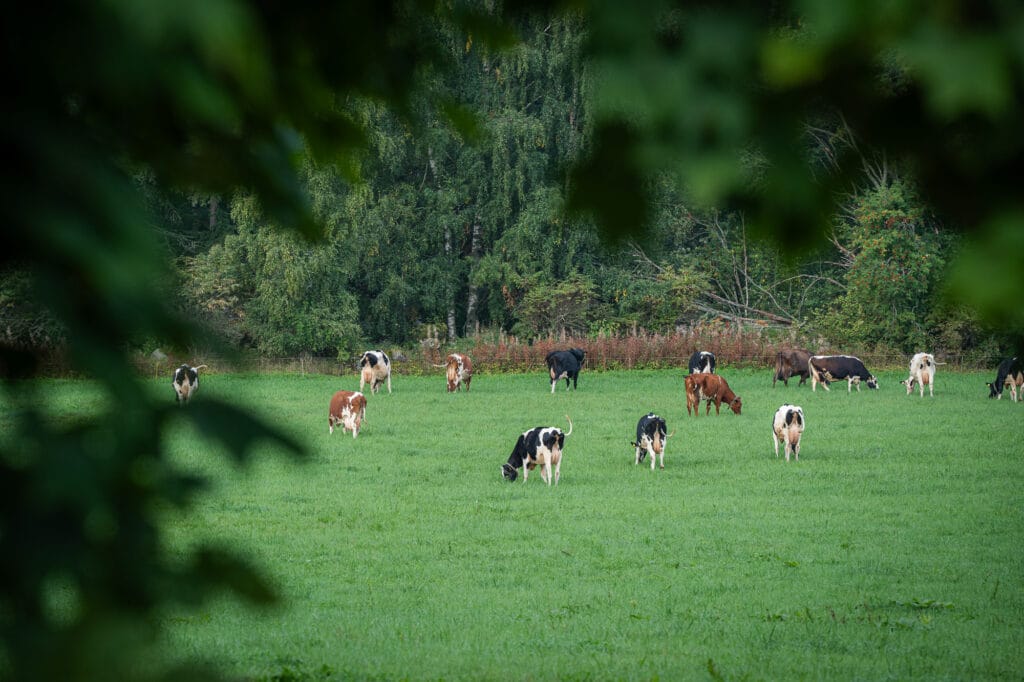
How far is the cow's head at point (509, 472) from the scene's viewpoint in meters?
16.5

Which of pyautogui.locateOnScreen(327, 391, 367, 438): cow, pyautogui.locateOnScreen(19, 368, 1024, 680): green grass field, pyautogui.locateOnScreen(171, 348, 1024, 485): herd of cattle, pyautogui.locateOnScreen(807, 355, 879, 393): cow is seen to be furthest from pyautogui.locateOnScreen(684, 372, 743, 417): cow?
→ pyautogui.locateOnScreen(807, 355, 879, 393): cow

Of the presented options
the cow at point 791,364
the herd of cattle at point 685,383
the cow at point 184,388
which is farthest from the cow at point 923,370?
the cow at point 184,388

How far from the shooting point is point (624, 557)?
37.4ft

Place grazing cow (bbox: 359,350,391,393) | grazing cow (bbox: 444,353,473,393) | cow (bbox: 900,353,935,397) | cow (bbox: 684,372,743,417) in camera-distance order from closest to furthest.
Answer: cow (bbox: 684,372,743,417) < cow (bbox: 900,353,935,397) < grazing cow (bbox: 359,350,391,393) < grazing cow (bbox: 444,353,473,393)

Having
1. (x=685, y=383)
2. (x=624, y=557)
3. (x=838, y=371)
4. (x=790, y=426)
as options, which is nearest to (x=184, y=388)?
(x=624, y=557)

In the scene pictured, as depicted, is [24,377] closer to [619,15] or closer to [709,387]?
[619,15]

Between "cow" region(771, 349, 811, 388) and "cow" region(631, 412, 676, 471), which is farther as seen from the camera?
"cow" region(771, 349, 811, 388)

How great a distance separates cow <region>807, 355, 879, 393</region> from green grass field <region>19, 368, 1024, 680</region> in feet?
34.7

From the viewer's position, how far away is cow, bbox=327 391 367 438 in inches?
867

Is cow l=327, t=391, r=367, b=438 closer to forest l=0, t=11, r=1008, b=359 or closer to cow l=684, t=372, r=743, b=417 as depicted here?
cow l=684, t=372, r=743, b=417

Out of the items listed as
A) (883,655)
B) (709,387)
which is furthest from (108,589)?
(709,387)

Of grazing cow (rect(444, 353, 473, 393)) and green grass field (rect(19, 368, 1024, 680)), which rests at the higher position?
grazing cow (rect(444, 353, 473, 393))

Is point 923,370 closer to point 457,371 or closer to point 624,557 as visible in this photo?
point 457,371

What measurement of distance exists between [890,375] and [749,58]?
1529 inches
